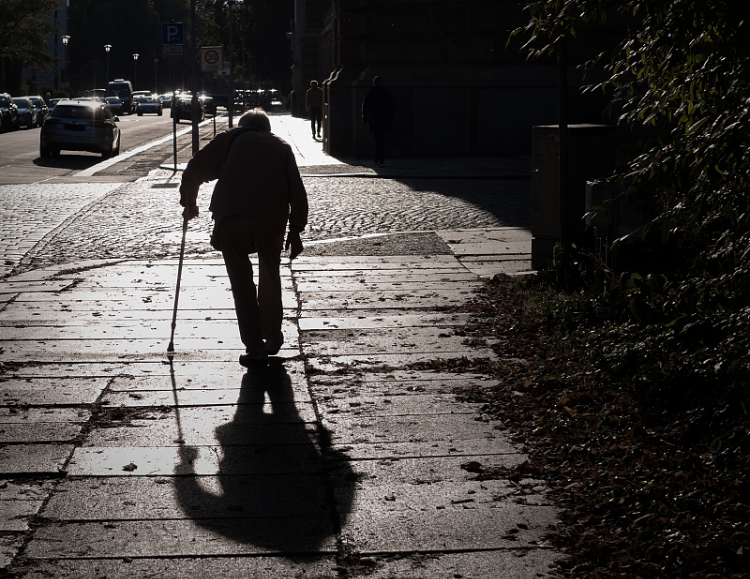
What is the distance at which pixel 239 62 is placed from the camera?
308 ft

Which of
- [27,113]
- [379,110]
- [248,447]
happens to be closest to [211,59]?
[379,110]

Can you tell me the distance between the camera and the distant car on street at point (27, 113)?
50375 millimetres

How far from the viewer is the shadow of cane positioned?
416 centimetres

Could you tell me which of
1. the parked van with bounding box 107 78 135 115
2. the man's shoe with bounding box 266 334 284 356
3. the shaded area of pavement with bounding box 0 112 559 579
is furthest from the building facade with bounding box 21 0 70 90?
the man's shoe with bounding box 266 334 284 356

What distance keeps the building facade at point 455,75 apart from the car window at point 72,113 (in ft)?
24.4

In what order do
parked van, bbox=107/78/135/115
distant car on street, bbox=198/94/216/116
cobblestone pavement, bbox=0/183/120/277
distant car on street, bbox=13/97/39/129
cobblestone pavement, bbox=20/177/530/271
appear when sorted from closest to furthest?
cobblestone pavement, bbox=20/177/530/271, cobblestone pavement, bbox=0/183/120/277, distant car on street, bbox=198/94/216/116, distant car on street, bbox=13/97/39/129, parked van, bbox=107/78/135/115

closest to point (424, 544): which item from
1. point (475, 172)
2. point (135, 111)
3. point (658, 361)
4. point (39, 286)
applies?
point (658, 361)

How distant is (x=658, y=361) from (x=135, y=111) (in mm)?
80487

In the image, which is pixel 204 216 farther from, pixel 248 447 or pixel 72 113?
pixel 72 113

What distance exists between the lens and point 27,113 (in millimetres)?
51062

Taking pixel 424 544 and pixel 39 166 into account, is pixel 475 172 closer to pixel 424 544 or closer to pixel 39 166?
pixel 39 166

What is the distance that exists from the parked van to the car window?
50.6 metres

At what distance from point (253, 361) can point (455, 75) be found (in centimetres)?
2044

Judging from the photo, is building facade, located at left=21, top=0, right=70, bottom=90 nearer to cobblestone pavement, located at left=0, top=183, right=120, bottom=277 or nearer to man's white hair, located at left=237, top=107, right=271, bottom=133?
cobblestone pavement, located at left=0, top=183, right=120, bottom=277
